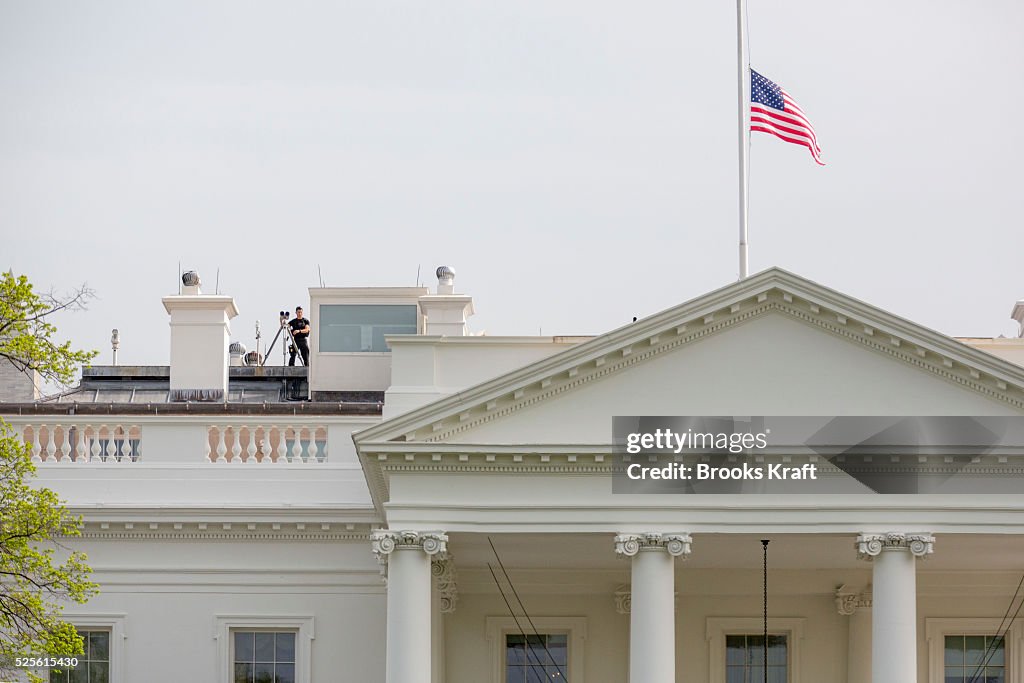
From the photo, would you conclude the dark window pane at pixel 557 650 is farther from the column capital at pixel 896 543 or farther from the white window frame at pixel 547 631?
the column capital at pixel 896 543

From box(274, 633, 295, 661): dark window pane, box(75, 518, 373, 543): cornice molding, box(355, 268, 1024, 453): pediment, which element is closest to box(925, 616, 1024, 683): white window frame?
box(355, 268, 1024, 453): pediment

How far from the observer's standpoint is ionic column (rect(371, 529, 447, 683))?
97.7 feet

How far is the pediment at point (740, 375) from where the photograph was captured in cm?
3014

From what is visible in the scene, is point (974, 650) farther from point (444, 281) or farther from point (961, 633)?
point (444, 281)

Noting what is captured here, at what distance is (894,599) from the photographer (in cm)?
2973

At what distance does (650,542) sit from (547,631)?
19.3ft

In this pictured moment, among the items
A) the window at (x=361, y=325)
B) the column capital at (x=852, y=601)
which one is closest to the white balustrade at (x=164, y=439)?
the window at (x=361, y=325)

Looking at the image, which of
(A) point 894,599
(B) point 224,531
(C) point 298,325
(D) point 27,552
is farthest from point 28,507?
(C) point 298,325

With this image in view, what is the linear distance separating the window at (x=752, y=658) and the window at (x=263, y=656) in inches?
285

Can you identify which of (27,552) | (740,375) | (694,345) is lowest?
(27,552)

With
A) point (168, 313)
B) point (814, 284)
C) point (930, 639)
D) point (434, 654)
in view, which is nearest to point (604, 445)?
point (814, 284)

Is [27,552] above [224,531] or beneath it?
beneath

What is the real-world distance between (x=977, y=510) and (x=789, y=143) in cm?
791

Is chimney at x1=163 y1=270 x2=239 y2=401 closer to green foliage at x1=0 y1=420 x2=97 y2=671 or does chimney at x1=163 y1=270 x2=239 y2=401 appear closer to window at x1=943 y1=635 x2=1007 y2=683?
green foliage at x1=0 y1=420 x2=97 y2=671
